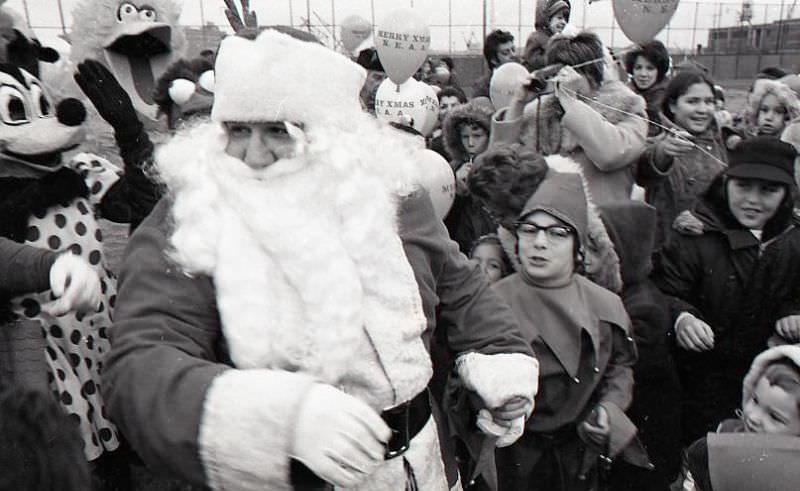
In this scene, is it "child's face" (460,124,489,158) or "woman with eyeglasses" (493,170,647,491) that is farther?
"child's face" (460,124,489,158)

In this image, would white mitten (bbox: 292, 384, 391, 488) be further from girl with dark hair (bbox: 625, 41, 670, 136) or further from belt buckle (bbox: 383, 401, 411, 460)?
girl with dark hair (bbox: 625, 41, 670, 136)

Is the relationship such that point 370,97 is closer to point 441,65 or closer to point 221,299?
point 441,65

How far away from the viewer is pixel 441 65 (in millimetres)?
7438

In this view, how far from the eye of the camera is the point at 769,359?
5.77 ft

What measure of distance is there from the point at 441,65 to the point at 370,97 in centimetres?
229

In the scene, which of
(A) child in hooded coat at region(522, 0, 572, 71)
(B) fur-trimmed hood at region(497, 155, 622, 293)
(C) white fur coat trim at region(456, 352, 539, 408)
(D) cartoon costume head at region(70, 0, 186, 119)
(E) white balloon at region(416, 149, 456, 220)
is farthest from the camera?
(A) child in hooded coat at region(522, 0, 572, 71)

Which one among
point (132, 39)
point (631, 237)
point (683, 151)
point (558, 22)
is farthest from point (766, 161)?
point (558, 22)

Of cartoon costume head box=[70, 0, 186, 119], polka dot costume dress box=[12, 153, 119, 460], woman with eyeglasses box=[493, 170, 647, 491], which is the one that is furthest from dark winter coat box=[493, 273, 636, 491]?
cartoon costume head box=[70, 0, 186, 119]

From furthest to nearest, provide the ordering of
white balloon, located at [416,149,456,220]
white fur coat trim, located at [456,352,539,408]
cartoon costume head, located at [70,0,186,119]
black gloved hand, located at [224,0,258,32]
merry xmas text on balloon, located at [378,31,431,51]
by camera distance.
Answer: merry xmas text on balloon, located at [378,31,431,51]
cartoon costume head, located at [70,0,186,119]
white balloon, located at [416,149,456,220]
black gloved hand, located at [224,0,258,32]
white fur coat trim, located at [456,352,539,408]

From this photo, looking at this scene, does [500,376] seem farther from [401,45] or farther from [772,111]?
[772,111]

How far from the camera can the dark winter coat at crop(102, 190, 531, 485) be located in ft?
3.54

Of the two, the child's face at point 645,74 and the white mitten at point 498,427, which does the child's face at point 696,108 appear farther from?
the white mitten at point 498,427

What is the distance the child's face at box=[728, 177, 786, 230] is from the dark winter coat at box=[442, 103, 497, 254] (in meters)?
1.01

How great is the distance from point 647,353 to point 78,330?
207 centimetres
